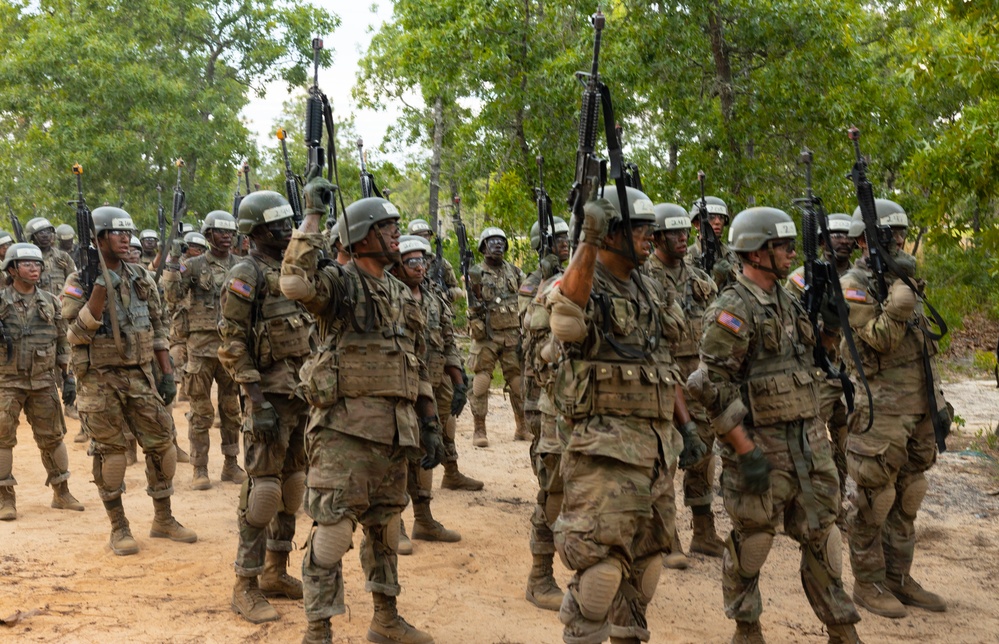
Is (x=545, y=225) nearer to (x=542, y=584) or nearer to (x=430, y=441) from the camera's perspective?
(x=430, y=441)

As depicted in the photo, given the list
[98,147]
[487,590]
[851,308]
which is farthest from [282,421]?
[98,147]

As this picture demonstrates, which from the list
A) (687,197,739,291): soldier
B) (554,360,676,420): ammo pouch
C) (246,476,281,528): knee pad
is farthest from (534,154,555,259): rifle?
(554,360,676,420): ammo pouch

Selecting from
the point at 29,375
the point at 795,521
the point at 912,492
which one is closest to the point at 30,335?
the point at 29,375

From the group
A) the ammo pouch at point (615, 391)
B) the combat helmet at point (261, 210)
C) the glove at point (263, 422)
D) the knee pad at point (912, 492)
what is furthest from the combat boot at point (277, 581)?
the knee pad at point (912, 492)

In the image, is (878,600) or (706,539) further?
(706,539)

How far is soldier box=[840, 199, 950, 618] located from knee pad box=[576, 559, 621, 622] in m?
2.67

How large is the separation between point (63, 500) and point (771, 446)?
7.36m

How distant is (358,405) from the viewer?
5465mm

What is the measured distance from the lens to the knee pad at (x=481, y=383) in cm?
1241

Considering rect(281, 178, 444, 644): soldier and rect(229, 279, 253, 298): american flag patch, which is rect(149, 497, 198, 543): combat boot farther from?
rect(281, 178, 444, 644): soldier

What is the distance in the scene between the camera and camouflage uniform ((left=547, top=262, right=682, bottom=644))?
475 cm

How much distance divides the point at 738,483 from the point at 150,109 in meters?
20.0

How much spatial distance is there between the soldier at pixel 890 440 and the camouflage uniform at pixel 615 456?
2.16 meters

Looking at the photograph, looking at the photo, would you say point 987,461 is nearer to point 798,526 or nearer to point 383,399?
point 798,526
